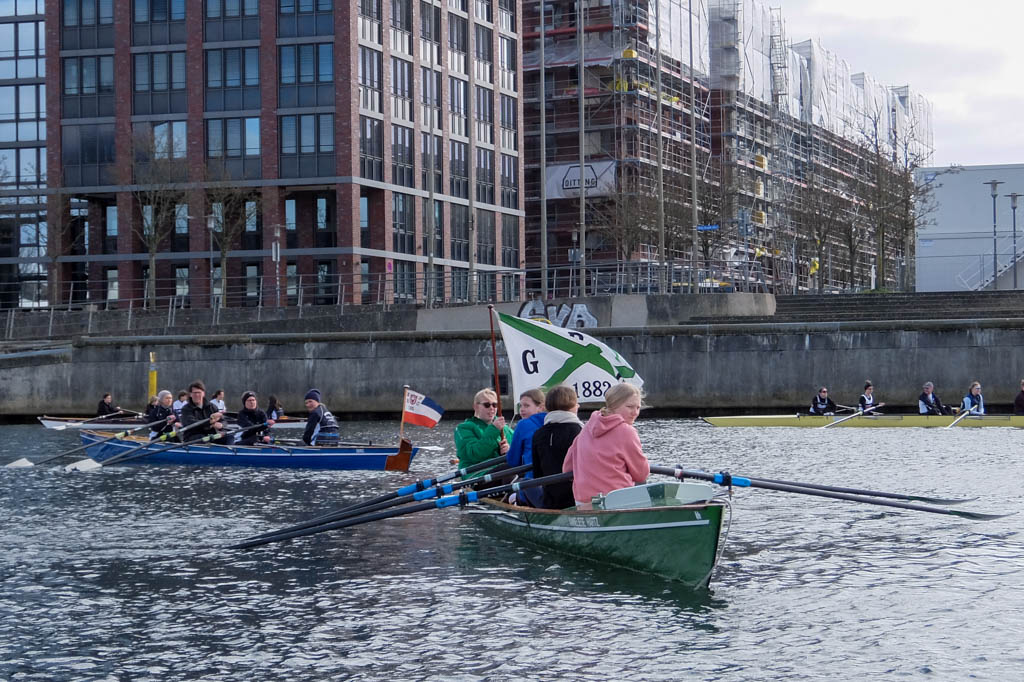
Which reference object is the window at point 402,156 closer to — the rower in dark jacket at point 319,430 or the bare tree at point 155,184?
the bare tree at point 155,184

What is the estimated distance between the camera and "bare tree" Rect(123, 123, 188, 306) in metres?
63.2

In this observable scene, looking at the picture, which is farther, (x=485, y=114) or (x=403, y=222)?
(x=485, y=114)

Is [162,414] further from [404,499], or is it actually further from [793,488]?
[793,488]

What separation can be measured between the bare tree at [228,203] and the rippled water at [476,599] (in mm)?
41424

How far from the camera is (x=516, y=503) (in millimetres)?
17438

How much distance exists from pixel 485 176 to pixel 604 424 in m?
64.6

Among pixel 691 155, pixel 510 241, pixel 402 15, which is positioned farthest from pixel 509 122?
pixel 691 155

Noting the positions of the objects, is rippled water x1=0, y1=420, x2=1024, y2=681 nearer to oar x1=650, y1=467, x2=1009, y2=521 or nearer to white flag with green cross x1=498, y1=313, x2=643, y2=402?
oar x1=650, y1=467, x2=1009, y2=521

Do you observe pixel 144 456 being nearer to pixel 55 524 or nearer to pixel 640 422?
pixel 55 524

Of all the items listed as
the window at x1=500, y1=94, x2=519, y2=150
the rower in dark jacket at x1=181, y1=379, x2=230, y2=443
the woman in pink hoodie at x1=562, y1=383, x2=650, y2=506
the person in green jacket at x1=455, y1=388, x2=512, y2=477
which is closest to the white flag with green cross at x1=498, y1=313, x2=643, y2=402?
the person in green jacket at x1=455, y1=388, x2=512, y2=477

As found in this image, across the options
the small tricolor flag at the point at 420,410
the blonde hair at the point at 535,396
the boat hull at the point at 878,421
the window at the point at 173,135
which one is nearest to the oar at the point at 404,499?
the blonde hair at the point at 535,396

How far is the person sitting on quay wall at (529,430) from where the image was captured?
1686 centimetres

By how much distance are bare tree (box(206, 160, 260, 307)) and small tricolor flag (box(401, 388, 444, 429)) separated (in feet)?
128

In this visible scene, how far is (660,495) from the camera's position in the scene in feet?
45.9
